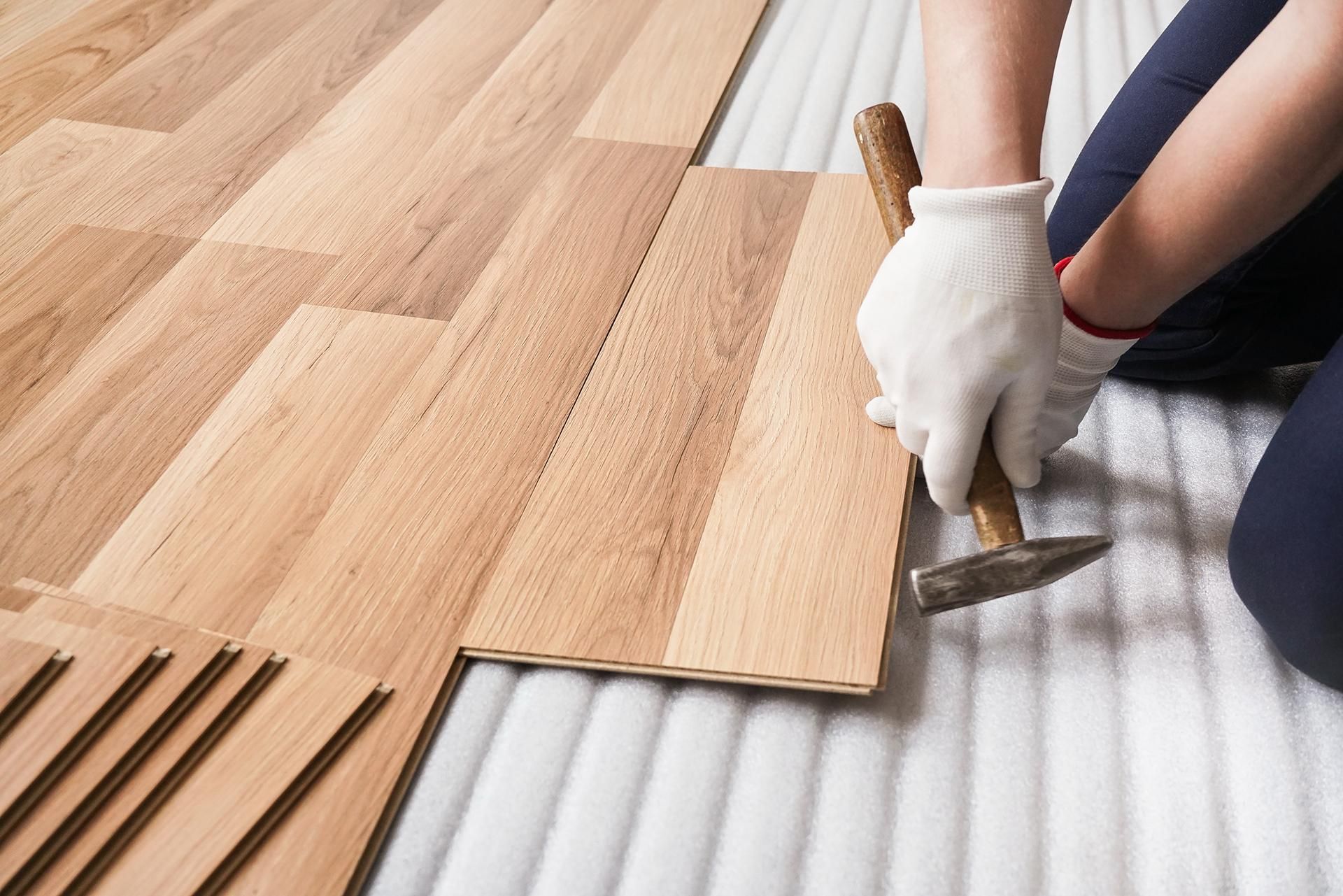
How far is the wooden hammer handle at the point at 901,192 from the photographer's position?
105 centimetres

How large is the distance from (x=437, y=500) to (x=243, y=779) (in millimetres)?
357

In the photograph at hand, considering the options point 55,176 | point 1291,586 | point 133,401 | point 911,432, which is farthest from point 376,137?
point 1291,586

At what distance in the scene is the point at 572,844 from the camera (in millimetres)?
916

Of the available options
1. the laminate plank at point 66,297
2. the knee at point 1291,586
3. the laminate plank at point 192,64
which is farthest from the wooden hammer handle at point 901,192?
the laminate plank at point 192,64

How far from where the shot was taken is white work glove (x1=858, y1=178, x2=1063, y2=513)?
0.99 meters

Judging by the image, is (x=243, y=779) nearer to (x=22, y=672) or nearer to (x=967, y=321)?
(x=22, y=672)

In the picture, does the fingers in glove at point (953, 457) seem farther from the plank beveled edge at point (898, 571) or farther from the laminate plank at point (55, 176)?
the laminate plank at point (55, 176)

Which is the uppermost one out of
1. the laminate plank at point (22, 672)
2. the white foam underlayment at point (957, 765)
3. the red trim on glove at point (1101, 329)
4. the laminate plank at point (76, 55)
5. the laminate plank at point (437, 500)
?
the laminate plank at point (76, 55)

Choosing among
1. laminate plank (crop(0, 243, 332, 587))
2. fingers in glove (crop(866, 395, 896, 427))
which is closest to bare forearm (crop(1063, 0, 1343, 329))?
fingers in glove (crop(866, 395, 896, 427))

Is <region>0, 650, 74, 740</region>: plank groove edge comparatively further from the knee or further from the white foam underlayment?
the knee

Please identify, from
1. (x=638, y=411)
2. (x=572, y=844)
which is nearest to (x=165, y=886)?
(x=572, y=844)

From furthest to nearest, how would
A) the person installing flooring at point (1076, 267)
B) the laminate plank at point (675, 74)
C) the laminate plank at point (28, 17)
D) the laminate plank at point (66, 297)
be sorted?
the laminate plank at point (28, 17) → the laminate plank at point (675, 74) → the laminate plank at point (66, 297) → the person installing flooring at point (1076, 267)

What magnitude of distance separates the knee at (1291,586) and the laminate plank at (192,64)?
68.9 inches

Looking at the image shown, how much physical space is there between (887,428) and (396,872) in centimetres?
69
